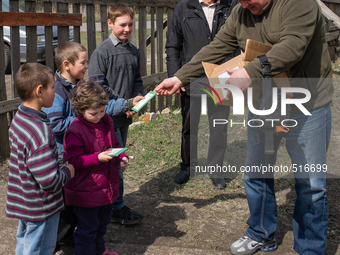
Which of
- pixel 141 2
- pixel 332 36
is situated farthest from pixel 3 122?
pixel 332 36

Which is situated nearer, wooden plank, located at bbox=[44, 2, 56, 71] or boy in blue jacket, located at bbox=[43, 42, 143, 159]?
boy in blue jacket, located at bbox=[43, 42, 143, 159]

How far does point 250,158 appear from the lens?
10.1 feet

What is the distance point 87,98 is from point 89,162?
42 centimetres

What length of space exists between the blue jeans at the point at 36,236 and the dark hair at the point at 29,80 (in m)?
0.75

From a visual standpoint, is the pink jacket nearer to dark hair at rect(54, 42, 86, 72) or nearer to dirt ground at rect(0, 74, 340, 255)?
dark hair at rect(54, 42, 86, 72)

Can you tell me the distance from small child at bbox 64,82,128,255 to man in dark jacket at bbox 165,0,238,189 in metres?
1.67

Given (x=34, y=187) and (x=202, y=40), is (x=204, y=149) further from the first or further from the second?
(x=34, y=187)

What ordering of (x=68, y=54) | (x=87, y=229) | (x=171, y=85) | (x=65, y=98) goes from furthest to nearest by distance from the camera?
1. (x=171, y=85)
2. (x=68, y=54)
3. (x=65, y=98)
4. (x=87, y=229)

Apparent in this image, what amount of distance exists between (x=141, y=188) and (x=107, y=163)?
1.69 meters

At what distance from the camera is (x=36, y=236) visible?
2.36 meters

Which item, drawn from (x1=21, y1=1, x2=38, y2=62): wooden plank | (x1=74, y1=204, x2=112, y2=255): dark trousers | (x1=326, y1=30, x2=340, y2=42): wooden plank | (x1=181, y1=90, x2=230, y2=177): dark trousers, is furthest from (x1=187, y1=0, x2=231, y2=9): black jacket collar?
(x1=326, y1=30, x2=340, y2=42): wooden plank

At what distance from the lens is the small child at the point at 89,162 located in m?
2.61

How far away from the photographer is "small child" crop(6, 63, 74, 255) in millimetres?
2223

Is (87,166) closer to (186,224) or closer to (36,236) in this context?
(36,236)
